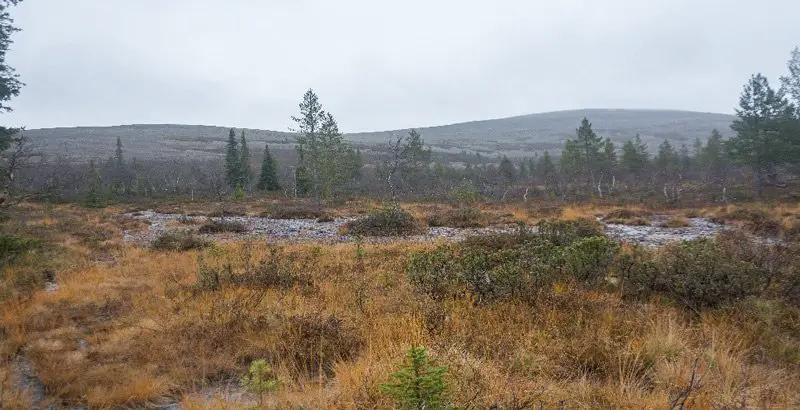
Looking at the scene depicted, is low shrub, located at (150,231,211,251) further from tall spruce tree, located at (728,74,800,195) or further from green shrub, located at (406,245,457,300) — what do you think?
tall spruce tree, located at (728,74,800,195)

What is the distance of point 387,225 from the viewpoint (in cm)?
1802

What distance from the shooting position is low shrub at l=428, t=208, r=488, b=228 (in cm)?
1955

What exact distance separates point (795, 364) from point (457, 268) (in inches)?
153

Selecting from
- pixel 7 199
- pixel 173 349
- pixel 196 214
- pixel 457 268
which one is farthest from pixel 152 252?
pixel 196 214

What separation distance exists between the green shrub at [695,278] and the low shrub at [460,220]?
1291 cm

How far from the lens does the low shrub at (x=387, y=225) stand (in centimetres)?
1752

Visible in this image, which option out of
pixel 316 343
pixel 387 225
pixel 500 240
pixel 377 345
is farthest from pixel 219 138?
pixel 377 345

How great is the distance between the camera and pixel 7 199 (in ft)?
21.6

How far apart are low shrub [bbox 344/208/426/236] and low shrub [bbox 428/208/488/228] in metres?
1.94

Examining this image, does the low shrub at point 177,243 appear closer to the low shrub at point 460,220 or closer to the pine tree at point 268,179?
the low shrub at point 460,220

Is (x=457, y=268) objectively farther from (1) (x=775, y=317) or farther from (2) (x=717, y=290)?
(1) (x=775, y=317)

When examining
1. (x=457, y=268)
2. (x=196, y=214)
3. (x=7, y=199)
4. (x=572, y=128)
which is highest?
(x=572, y=128)

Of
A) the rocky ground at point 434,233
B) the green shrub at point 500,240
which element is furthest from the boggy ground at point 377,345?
the rocky ground at point 434,233

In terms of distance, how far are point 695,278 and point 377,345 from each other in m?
4.42
